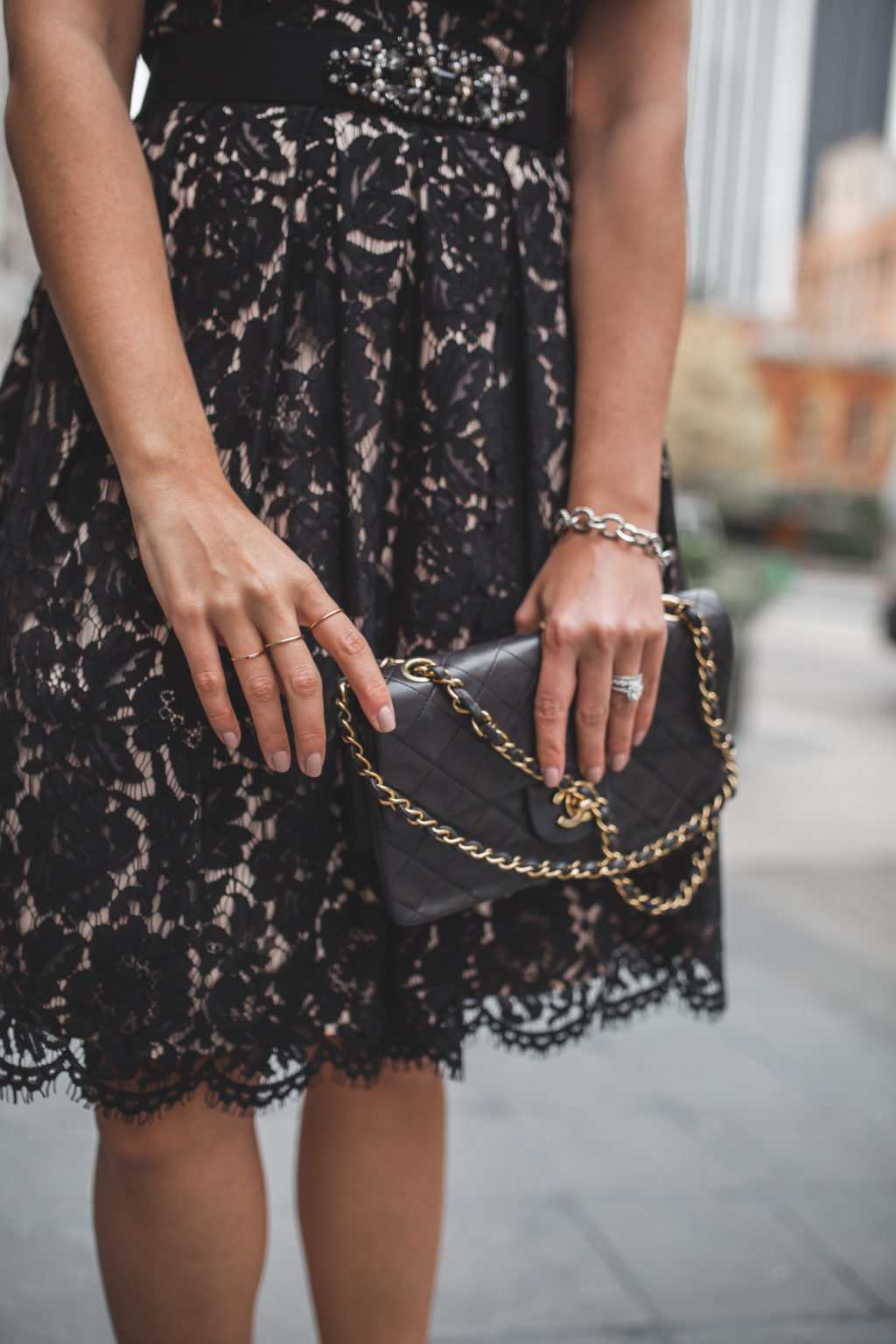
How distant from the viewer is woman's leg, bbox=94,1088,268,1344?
2.68 ft

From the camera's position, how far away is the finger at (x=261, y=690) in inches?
27.7

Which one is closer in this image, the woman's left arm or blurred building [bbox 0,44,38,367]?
the woman's left arm

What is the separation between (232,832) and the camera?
796 millimetres

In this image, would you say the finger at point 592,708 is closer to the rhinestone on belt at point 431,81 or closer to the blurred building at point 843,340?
the rhinestone on belt at point 431,81

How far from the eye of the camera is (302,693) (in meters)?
0.71

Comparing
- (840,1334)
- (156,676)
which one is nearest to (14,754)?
(156,676)

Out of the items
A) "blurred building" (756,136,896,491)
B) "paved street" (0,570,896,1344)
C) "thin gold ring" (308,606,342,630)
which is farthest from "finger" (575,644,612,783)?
"blurred building" (756,136,896,491)

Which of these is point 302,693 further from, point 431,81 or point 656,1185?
point 656,1185

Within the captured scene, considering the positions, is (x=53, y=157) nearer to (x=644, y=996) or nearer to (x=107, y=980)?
(x=107, y=980)

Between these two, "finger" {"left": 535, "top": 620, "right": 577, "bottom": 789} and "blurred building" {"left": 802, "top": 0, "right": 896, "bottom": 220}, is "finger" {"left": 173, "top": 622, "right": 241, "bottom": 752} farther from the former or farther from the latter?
"blurred building" {"left": 802, "top": 0, "right": 896, "bottom": 220}

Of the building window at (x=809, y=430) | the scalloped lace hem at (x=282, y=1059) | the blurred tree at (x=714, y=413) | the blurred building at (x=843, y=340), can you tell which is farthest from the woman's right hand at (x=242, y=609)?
the building window at (x=809, y=430)

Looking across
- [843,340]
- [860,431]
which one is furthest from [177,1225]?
[843,340]

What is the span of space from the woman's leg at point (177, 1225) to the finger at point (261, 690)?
1.07 feet

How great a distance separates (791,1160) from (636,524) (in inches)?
53.4
